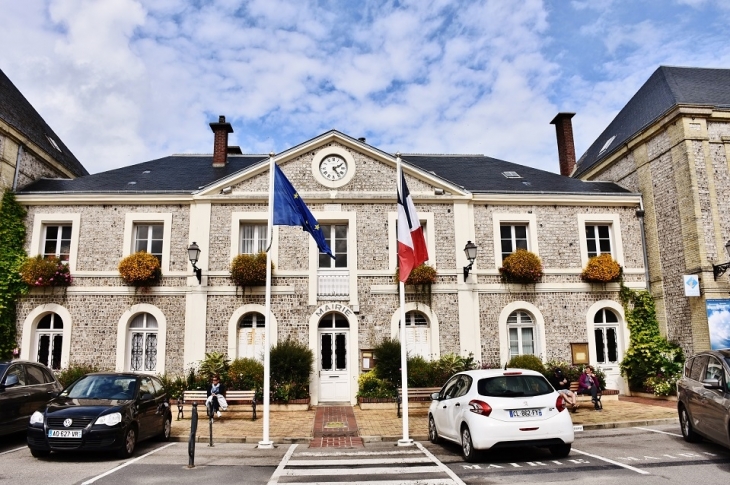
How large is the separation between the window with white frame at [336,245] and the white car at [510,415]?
8.57m

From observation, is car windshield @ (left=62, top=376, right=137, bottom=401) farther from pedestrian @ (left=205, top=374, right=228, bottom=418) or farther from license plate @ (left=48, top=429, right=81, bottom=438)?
pedestrian @ (left=205, top=374, right=228, bottom=418)

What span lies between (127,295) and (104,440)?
8634 mm

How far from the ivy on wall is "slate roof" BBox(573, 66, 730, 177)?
65.9ft

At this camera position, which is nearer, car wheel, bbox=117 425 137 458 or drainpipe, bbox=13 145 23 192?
car wheel, bbox=117 425 137 458

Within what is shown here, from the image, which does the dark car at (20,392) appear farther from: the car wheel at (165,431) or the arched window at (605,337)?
the arched window at (605,337)

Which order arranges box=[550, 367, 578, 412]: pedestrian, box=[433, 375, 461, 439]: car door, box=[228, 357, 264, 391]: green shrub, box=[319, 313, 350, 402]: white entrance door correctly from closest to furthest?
box=[433, 375, 461, 439]: car door, box=[550, 367, 578, 412]: pedestrian, box=[228, 357, 264, 391]: green shrub, box=[319, 313, 350, 402]: white entrance door

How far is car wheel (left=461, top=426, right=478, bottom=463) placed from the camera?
8312 mm

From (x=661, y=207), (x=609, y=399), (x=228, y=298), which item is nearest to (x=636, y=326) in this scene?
(x=609, y=399)

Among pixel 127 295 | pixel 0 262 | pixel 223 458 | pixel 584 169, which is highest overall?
pixel 584 169

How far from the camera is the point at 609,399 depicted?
A: 643 inches

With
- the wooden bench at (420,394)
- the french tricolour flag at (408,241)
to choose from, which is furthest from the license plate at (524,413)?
the wooden bench at (420,394)

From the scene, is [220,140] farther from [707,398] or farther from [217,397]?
[707,398]

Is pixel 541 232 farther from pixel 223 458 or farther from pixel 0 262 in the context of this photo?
pixel 0 262

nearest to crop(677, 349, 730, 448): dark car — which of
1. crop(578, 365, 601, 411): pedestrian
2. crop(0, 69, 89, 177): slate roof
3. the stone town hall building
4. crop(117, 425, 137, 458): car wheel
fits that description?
crop(578, 365, 601, 411): pedestrian
